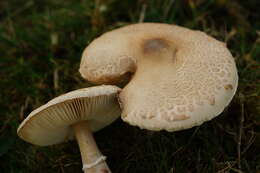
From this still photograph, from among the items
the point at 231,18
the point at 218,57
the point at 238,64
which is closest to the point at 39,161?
the point at 218,57

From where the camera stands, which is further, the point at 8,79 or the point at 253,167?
the point at 8,79

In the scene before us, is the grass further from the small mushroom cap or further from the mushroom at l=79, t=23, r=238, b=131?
the mushroom at l=79, t=23, r=238, b=131

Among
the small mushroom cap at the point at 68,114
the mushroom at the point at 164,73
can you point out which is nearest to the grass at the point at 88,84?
the small mushroom cap at the point at 68,114

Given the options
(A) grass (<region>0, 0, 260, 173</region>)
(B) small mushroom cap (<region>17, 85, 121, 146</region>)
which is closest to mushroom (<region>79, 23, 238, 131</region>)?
(B) small mushroom cap (<region>17, 85, 121, 146</region>)

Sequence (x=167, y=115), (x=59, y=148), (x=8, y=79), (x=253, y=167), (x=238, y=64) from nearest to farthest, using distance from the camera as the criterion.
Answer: (x=167, y=115) → (x=253, y=167) → (x=59, y=148) → (x=238, y=64) → (x=8, y=79)

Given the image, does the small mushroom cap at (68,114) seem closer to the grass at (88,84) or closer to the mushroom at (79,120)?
the mushroom at (79,120)

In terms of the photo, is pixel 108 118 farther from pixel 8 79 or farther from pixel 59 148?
pixel 8 79

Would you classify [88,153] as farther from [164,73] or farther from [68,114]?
[164,73]
